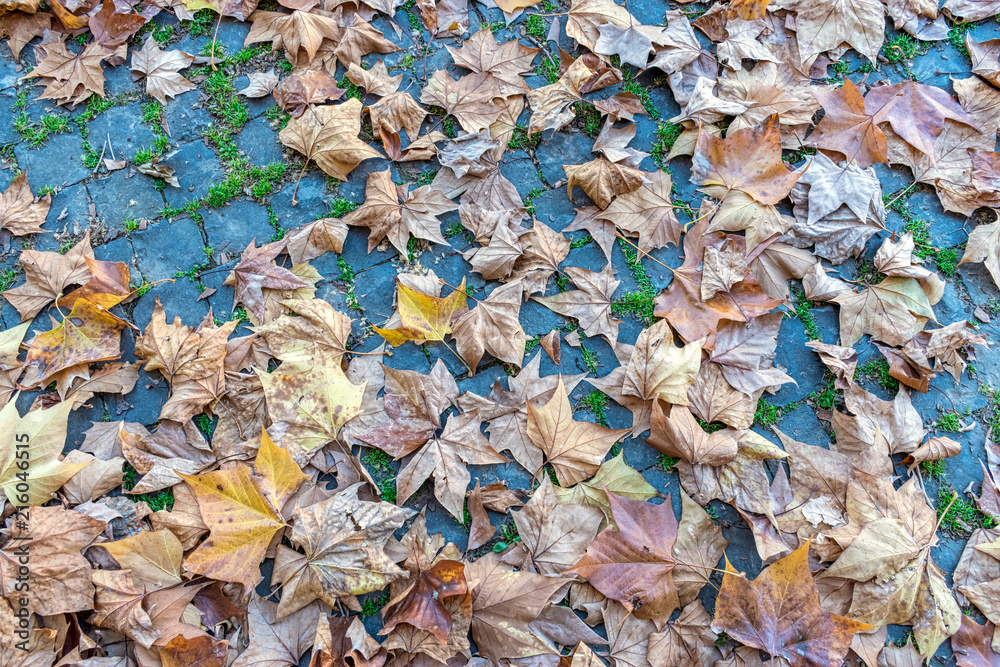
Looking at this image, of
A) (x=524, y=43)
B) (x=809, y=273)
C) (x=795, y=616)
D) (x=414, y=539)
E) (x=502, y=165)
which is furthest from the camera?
(x=524, y=43)

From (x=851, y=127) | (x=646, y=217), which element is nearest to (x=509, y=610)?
(x=646, y=217)

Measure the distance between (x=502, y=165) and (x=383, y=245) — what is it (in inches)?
25.9

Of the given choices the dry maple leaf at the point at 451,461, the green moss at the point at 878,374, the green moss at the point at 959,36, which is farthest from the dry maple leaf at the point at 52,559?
the green moss at the point at 959,36

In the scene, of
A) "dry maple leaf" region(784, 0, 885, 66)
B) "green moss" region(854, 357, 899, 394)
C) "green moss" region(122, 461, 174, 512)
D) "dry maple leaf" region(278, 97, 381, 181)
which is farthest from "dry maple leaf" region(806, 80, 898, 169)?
"green moss" region(122, 461, 174, 512)

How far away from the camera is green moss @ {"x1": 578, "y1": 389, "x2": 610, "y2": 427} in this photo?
2363 mm

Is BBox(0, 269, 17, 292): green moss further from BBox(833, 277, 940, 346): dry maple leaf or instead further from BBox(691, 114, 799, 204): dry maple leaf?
BBox(833, 277, 940, 346): dry maple leaf

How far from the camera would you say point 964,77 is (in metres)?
2.87

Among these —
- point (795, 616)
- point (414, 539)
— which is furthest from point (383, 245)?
point (795, 616)

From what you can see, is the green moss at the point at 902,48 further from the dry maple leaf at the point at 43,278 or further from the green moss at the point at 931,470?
the dry maple leaf at the point at 43,278

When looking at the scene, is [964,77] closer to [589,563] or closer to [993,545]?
[993,545]

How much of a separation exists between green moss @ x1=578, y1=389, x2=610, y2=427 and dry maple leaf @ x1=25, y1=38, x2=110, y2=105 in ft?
8.51

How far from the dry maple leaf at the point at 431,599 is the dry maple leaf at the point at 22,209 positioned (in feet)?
6.37

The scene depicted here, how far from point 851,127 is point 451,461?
7.58ft

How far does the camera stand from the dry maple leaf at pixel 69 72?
9.07ft
